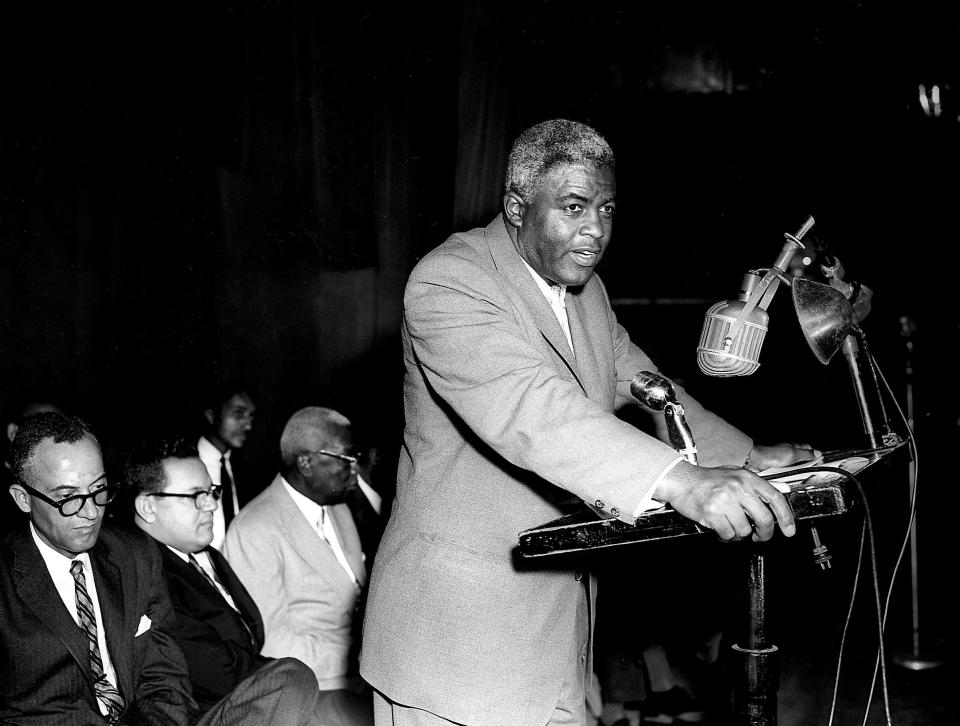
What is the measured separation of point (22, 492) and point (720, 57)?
6931 millimetres

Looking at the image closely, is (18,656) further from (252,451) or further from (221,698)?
(252,451)

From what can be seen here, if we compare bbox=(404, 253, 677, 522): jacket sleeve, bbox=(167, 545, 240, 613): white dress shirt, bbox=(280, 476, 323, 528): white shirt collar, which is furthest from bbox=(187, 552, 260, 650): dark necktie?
bbox=(404, 253, 677, 522): jacket sleeve

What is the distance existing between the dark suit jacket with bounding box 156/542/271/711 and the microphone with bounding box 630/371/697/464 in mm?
1917

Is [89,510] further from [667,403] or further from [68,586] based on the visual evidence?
[667,403]

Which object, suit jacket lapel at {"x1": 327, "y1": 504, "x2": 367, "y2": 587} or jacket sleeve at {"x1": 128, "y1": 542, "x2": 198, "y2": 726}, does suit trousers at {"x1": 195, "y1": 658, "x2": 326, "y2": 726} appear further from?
suit jacket lapel at {"x1": 327, "y1": 504, "x2": 367, "y2": 587}

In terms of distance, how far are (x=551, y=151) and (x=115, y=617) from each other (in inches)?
71.9

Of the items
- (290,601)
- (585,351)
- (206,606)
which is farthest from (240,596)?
(585,351)

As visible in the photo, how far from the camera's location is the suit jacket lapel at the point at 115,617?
2.72 meters

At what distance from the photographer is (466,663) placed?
191cm

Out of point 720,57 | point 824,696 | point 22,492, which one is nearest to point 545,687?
point 22,492

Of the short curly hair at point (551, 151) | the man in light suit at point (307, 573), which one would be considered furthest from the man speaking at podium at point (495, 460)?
the man in light suit at point (307, 573)

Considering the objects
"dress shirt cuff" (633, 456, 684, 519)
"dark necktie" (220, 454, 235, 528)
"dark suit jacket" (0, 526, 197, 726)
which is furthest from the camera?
"dark necktie" (220, 454, 235, 528)

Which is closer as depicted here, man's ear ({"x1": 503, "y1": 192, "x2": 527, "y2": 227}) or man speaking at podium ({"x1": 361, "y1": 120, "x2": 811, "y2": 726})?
man speaking at podium ({"x1": 361, "y1": 120, "x2": 811, "y2": 726})

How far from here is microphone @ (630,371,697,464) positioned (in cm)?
176
